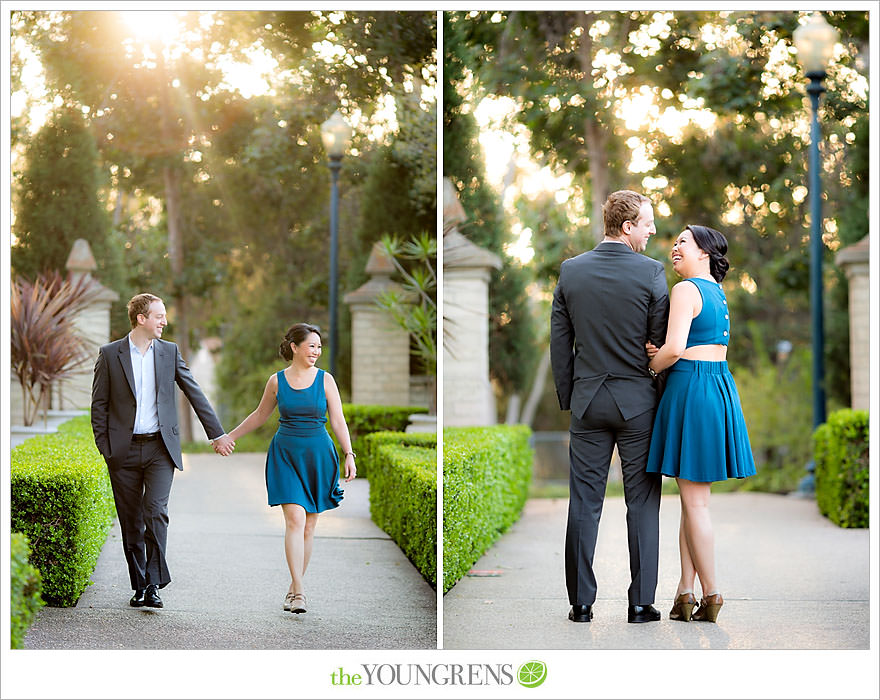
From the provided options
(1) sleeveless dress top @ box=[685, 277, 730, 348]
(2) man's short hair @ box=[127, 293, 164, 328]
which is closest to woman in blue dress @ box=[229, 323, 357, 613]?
(2) man's short hair @ box=[127, 293, 164, 328]

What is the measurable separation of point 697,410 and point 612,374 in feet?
Answer: 1.16

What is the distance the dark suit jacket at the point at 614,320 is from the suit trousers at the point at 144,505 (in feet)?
5.66

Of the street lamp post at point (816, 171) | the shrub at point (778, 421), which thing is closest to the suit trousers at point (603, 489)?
the street lamp post at point (816, 171)

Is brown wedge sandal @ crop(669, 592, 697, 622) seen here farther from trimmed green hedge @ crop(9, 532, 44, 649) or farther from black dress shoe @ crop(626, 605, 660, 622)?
trimmed green hedge @ crop(9, 532, 44, 649)

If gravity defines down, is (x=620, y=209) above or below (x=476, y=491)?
above

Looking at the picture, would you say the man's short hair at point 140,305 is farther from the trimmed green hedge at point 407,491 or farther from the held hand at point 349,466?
the trimmed green hedge at point 407,491

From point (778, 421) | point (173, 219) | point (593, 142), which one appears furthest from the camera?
point (778, 421)

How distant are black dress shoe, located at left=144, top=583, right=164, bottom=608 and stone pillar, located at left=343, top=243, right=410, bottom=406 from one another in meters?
2.45

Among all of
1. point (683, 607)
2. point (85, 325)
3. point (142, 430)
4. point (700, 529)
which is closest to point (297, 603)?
point (142, 430)

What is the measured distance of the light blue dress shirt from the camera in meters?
4.13

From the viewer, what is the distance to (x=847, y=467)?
243 inches

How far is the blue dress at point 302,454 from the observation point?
4.13 meters

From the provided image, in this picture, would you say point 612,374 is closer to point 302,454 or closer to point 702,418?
point 702,418

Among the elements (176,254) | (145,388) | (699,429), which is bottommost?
Result: (699,429)
